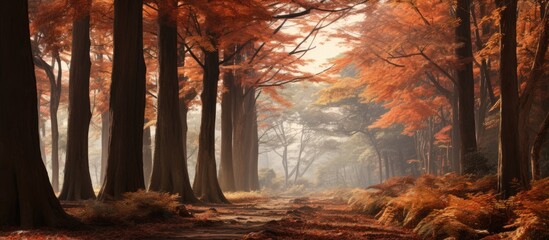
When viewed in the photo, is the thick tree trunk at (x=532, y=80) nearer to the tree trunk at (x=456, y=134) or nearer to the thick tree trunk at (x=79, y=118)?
the thick tree trunk at (x=79, y=118)

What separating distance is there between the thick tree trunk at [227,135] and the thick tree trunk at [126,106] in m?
11.8

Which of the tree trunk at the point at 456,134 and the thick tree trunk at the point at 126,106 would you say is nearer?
the thick tree trunk at the point at 126,106

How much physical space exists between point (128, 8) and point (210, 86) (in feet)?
25.0

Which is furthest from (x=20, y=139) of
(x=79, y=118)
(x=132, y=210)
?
(x=79, y=118)

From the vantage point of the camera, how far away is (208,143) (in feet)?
64.8

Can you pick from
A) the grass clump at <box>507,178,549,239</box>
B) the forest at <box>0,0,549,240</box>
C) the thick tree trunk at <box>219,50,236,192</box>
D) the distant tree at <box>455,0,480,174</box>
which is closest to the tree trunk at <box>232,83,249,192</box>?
the forest at <box>0,0,549,240</box>

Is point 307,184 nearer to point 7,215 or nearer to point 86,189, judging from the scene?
point 86,189

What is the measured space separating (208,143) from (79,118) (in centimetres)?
464

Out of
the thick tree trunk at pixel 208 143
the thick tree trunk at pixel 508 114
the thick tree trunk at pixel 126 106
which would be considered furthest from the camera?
the thick tree trunk at pixel 208 143

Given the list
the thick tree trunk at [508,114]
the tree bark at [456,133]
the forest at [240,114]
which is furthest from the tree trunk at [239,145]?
the thick tree trunk at [508,114]

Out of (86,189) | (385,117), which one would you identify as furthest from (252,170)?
(86,189)

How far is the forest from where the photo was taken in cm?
805

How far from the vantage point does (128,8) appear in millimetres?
12500

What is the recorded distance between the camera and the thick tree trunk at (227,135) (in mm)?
25047
